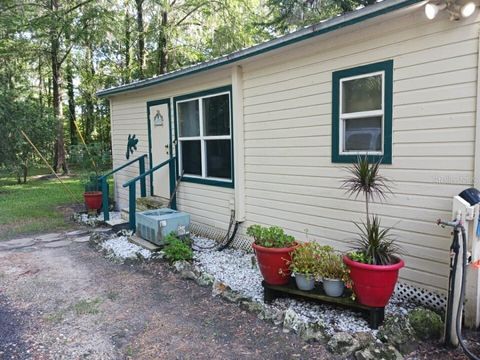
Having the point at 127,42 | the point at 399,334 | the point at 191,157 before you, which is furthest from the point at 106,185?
the point at 127,42

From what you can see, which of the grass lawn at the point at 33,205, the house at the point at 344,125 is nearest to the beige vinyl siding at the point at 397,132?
the house at the point at 344,125

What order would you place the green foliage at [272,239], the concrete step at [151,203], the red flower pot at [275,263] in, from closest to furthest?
1. the red flower pot at [275,263]
2. the green foliage at [272,239]
3. the concrete step at [151,203]

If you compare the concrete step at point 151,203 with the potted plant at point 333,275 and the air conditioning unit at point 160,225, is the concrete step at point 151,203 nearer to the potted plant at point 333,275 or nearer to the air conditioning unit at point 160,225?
the air conditioning unit at point 160,225

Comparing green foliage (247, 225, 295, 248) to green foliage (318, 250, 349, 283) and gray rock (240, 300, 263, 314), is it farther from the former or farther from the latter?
gray rock (240, 300, 263, 314)

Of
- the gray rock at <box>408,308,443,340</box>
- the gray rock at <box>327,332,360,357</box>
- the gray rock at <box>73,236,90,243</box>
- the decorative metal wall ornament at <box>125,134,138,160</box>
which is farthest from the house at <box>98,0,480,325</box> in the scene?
the decorative metal wall ornament at <box>125,134,138,160</box>

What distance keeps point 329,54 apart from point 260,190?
1827 mm

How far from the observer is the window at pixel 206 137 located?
524cm

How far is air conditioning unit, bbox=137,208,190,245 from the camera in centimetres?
495

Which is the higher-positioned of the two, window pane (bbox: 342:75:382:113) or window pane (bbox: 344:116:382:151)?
window pane (bbox: 342:75:382:113)

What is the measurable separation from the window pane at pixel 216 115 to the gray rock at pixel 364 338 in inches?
129

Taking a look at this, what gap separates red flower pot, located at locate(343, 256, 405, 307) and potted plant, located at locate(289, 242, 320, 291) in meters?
0.33

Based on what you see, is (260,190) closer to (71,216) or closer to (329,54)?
(329,54)

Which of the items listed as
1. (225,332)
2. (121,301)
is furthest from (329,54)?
(121,301)

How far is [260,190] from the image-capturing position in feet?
15.5
